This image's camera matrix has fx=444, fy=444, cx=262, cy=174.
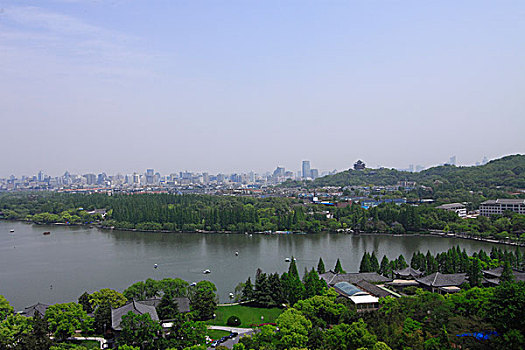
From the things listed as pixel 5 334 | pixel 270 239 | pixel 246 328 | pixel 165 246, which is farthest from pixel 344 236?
pixel 5 334

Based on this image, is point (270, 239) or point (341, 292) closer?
point (341, 292)

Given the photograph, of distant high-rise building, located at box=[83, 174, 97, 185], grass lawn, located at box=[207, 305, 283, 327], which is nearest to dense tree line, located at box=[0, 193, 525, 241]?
grass lawn, located at box=[207, 305, 283, 327]

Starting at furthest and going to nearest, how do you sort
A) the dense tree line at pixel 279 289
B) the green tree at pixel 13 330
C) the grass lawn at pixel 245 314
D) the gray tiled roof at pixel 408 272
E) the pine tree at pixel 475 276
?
1. the gray tiled roof at pixel 408 272
2. the pine tree at pixel 475 276
3. the dense tree line at pixel 279 289
4. the grass lawn at pixel 245 314
5. the green tree at pixel 13 330

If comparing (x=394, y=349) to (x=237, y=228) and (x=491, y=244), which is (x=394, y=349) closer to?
(x=491, y=244)

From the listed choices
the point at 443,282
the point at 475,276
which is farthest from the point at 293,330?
the point at 475,276

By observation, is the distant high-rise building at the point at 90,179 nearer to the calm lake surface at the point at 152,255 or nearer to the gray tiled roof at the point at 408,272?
the calm lake surface at the point at 152,255

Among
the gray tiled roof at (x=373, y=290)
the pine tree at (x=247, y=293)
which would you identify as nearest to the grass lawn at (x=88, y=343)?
the pine tree at (x=247, y=293)

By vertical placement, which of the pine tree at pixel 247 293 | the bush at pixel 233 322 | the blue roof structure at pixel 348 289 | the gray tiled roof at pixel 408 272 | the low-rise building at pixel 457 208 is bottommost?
the bush at pixel 233 322
